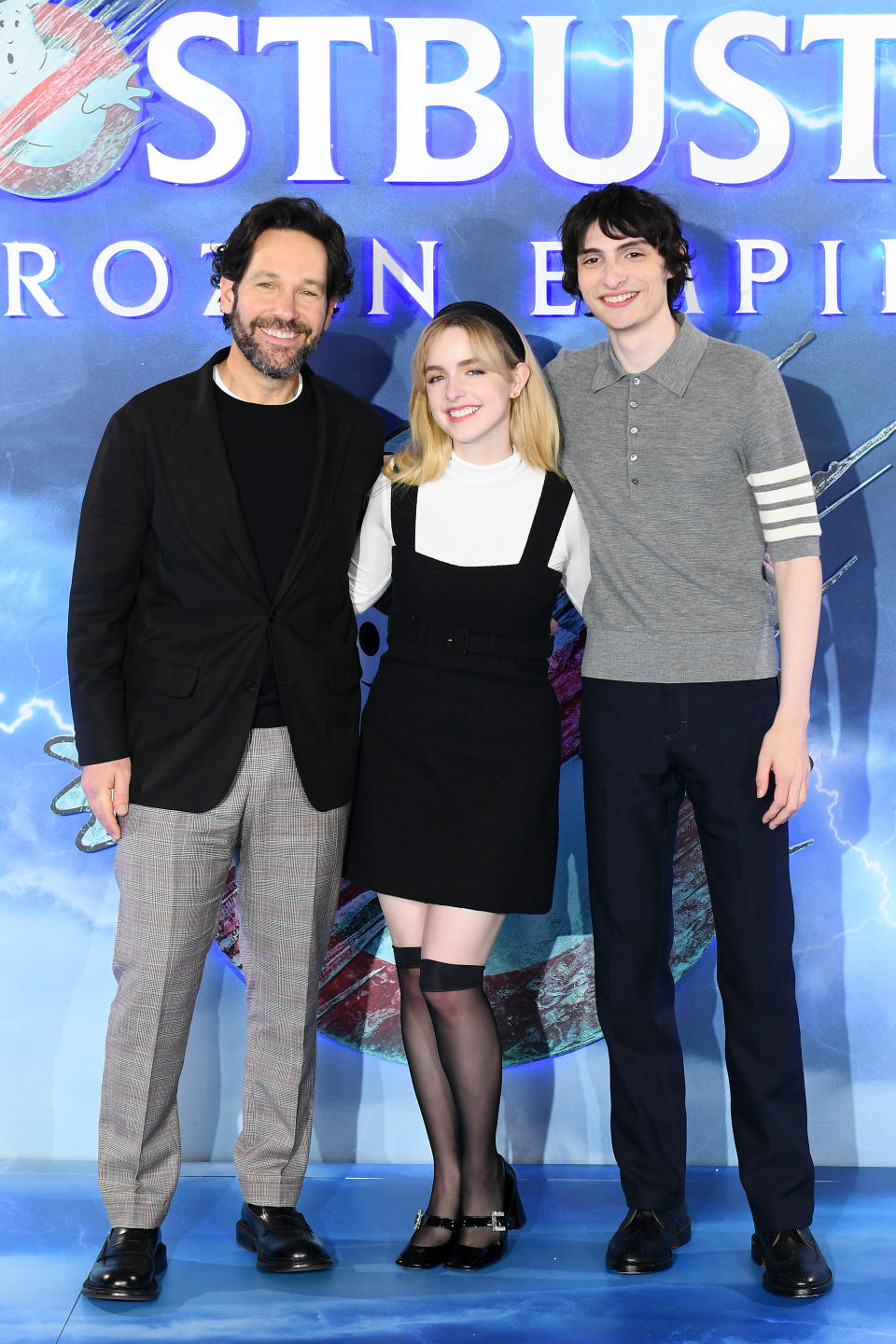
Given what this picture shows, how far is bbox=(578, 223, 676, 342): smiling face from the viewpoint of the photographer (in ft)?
8.61

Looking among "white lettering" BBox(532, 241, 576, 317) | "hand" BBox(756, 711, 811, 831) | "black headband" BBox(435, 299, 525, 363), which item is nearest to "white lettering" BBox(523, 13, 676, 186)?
"white lettering" BBox(532, 241, 576, 317)

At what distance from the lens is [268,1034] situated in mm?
2816

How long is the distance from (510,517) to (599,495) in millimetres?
182

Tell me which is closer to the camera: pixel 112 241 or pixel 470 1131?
pixel 470 1131

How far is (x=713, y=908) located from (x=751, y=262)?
1.53m

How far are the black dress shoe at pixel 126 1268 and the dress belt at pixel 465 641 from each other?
1.32 m

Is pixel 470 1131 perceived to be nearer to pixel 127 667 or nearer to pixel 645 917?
pixel 645 917

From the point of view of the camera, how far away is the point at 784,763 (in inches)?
101

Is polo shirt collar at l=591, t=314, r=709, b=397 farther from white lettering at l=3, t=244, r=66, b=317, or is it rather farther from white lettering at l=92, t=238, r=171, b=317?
white lettering at l=3, t=244, r=66, b=317

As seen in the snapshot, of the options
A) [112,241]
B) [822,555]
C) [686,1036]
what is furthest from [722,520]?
[112,241]

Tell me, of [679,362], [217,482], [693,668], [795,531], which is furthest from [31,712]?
[795,531]

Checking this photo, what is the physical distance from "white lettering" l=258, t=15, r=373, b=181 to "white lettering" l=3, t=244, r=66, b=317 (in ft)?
2.17

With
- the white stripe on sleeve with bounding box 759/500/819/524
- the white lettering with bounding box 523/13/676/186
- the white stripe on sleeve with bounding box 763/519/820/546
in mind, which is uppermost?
the white lettering with bounding box 523/13/676/186

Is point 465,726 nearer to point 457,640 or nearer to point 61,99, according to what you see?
point 457,640
